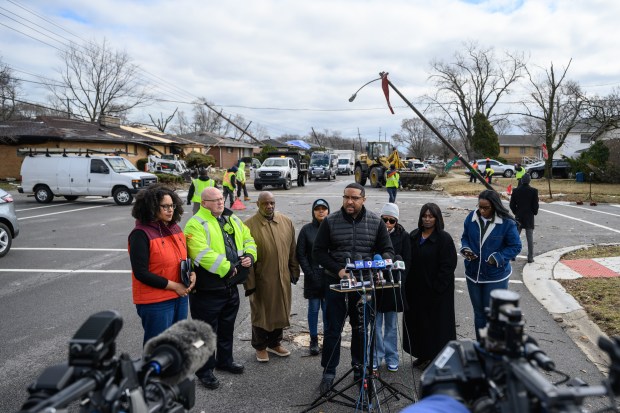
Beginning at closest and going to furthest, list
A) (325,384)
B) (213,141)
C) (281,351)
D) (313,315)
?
(325,384) → (281,351) → (313,315) → (213,141)

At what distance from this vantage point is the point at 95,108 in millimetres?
53375

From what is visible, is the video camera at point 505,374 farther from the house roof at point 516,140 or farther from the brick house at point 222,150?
the house roof at point 516,140

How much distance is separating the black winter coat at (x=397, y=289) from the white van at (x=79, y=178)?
16.1 meters

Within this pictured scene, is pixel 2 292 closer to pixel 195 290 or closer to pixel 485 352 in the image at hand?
pixel 195 290

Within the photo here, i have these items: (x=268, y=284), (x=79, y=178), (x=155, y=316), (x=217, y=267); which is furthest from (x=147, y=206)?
(x=79, y=178)

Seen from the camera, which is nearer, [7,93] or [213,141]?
[7,93]

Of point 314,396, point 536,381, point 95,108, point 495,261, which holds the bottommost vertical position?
point 314,396

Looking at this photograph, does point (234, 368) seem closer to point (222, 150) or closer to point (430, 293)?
point (430, 293)

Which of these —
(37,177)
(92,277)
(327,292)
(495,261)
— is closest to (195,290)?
(327,292)

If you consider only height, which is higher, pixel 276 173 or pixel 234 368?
pixel 276 173

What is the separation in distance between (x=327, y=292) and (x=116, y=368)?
2.64 m

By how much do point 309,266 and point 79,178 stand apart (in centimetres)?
1726

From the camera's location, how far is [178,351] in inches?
75.9

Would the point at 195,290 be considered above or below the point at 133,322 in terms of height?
above
